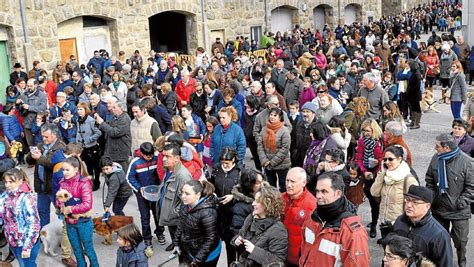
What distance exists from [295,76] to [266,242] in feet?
21.3

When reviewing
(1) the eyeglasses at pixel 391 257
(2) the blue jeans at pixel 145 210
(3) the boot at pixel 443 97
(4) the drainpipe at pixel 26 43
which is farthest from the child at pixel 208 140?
(4) the drainpipe at pixel 26 43

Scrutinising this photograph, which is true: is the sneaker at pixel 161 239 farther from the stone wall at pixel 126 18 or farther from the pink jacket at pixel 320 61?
the stone wall at pixel 126 18

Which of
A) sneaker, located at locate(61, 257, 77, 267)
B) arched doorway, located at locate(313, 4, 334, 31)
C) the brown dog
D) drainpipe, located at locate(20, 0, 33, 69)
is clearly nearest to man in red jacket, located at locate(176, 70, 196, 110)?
the brown dog

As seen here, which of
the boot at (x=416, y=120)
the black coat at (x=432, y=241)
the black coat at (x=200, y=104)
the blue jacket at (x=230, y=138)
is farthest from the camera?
the boot at (x=416, y=120)

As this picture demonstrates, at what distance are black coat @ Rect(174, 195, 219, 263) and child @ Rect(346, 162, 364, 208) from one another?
7.00ft

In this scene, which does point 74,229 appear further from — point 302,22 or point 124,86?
point 302,22

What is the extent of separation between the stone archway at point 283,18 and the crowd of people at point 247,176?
13691 millimetres

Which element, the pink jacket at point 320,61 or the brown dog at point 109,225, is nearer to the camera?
the brown dog at point 109,225

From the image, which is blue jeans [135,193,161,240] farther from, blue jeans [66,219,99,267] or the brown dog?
blue jeans [66,219,99,267]

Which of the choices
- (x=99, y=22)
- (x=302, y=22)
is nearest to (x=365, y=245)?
(x=99, y=22)

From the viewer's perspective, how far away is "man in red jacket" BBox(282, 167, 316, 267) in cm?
472

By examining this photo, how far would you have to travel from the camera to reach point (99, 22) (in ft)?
61.9

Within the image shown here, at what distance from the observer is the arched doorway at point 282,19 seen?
989 inches

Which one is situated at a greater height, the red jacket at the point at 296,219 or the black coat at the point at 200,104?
the black coat at the point at 200,104
